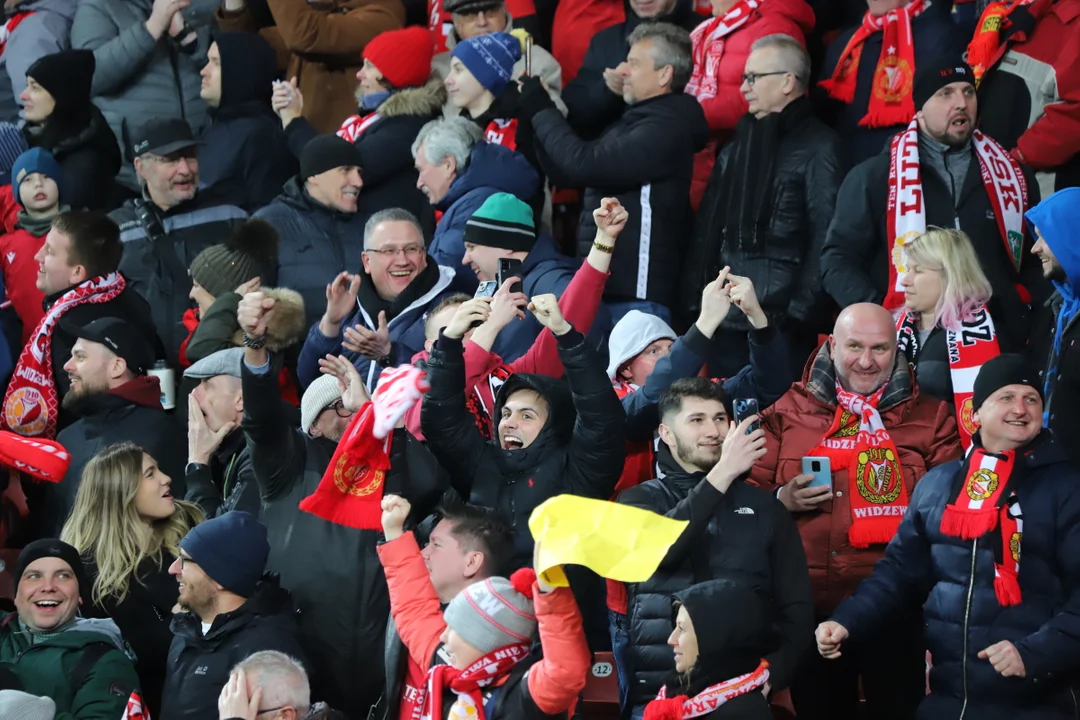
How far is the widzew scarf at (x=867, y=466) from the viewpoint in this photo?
6371mm

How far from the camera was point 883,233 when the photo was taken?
7.65 metres

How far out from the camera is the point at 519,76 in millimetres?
8664

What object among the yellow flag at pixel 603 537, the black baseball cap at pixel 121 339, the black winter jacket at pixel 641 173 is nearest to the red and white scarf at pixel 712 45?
the black winter jacket at pixel 641 173

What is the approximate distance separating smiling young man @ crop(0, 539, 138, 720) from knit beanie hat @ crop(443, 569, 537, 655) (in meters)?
→ 1.50

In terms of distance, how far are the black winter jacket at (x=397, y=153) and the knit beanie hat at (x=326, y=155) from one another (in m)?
0.16

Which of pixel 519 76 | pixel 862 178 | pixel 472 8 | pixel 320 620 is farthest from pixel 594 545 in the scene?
pixel 472 8

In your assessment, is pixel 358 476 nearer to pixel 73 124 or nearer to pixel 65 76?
pixel 73 124

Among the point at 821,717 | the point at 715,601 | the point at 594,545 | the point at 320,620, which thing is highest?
the point at 594,545

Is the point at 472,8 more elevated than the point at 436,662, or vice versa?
the point at 472,8

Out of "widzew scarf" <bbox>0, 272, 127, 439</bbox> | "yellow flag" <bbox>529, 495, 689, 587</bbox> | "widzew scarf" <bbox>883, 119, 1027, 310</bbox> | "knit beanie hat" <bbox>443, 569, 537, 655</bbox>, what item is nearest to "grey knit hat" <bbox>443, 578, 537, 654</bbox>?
"knit beanie hat" <bbox>443, 569, 537, 655</bbox>

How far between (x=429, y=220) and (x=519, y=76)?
0.89 metres

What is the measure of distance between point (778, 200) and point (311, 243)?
2241 mm

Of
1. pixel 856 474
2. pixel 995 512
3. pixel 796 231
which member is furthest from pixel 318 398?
pixel 995 512

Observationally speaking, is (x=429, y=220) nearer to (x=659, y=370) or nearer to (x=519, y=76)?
(x=519, y=76)
